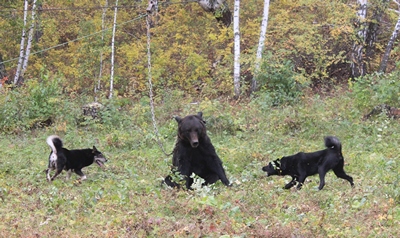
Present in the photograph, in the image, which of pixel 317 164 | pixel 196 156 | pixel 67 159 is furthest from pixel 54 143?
pixel 317 164

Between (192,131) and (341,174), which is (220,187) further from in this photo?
(341,174)

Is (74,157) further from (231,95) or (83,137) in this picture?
(231,95)

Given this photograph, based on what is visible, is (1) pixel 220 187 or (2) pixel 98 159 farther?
(2) pixel 98 159

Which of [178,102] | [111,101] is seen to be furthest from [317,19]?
[111,101]

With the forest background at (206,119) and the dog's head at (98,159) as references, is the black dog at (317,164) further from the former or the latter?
the dog's head at (98,159)

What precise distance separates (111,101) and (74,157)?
291 inches

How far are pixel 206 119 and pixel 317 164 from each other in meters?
7.34

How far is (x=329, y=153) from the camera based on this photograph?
930 cm

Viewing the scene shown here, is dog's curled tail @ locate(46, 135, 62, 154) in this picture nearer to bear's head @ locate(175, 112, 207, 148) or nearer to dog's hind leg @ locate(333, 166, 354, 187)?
bear's head @ locate(175, 112, 207, 148)

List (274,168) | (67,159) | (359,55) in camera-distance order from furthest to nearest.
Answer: (359,55)
(67,159)
(274,168)

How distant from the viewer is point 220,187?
9.22 metres

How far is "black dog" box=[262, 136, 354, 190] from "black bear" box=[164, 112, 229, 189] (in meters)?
1.07

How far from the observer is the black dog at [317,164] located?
9188 millimetres

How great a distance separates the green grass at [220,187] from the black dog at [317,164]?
0.23 meters
